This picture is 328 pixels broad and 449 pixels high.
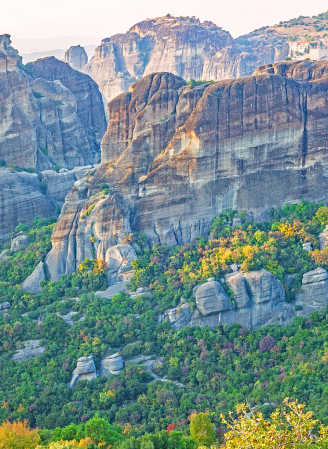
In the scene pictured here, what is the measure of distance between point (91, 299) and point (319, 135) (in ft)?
76.2

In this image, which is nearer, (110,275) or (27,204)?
(110,275)

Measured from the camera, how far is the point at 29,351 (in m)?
46.1

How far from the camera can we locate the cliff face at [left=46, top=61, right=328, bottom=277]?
51969 millimetres

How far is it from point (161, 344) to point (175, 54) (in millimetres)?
93909

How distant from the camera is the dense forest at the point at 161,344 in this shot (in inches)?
1570

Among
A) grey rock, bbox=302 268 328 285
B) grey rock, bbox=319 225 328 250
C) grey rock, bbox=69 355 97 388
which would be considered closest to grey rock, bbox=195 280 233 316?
grey rock, bbox=302 268 328 285

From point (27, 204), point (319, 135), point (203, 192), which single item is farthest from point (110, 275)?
point (319, 135)

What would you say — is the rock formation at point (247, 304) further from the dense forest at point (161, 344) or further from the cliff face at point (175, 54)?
the cliff face at point (175, 54)

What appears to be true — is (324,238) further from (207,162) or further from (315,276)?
(207,162)

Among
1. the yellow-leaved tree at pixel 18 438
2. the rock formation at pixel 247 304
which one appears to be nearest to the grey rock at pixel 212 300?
the rock formation at pixel 247 304

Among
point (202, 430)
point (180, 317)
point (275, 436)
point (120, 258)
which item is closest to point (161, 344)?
point (180, 317)

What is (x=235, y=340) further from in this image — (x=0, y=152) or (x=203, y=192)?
(x=0, y=152)

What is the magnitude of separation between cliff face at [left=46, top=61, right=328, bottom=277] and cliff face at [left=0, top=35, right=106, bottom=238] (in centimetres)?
833

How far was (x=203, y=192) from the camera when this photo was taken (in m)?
52.9
